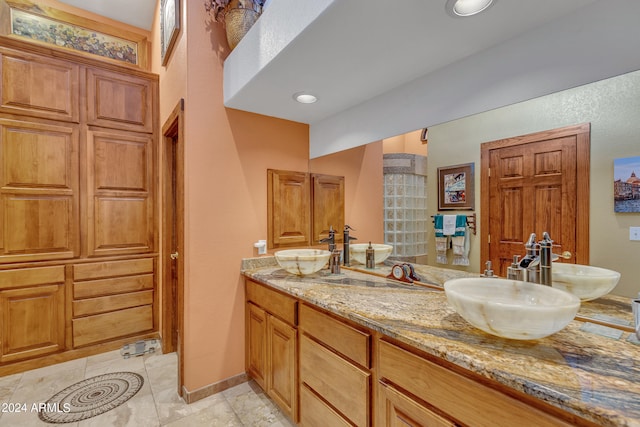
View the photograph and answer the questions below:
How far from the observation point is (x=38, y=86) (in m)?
2.36

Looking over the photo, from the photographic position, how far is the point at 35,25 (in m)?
2.74

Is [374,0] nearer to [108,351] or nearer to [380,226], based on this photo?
[380,226]

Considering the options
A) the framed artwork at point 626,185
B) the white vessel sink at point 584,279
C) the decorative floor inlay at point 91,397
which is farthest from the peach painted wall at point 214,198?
the framed artwork at point 626,185

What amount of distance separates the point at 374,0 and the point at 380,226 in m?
1.28

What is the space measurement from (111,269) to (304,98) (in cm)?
234

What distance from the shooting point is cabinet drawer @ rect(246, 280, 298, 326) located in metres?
1.63

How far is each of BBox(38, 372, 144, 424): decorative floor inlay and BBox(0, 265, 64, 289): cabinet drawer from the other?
2.86 feet

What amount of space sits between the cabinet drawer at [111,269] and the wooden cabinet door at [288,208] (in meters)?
1.46

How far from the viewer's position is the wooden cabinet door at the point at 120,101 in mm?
2580

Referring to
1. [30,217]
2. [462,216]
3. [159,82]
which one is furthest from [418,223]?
[30,217]

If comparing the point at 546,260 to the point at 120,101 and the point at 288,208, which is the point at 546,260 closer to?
the point at 288,208

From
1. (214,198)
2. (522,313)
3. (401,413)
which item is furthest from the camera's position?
(214,198)

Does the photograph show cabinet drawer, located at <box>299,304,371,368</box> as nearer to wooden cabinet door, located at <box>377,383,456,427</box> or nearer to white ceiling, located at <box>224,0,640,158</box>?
wooden cabinet door, located at <box>377,383,456,427</box>

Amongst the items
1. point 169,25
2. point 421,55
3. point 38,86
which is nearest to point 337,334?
point 421,55
